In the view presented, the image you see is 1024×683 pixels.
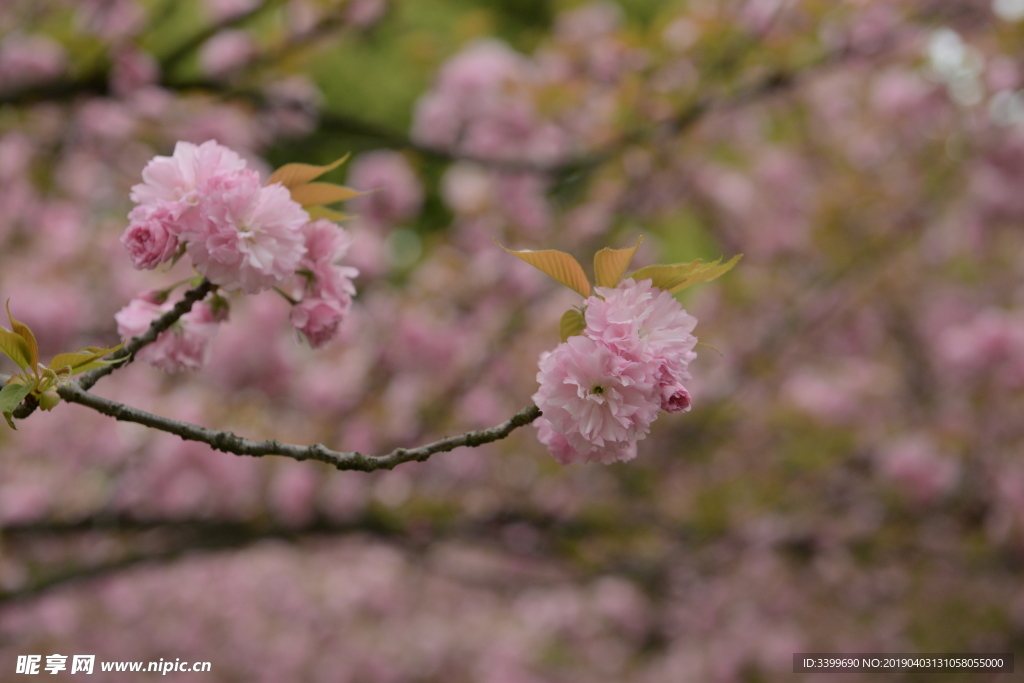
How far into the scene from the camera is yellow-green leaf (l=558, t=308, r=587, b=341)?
2.24ft

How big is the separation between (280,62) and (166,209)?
1690mm

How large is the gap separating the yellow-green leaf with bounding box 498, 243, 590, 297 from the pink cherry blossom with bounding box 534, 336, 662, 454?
0.07 meters

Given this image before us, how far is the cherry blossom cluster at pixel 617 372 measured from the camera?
61cm

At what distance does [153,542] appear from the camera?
2.60 meters

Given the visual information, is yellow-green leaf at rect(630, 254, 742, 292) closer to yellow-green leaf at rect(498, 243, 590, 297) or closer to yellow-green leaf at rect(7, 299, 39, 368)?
yellow-green leaf at rect(498, 243, 590, 297)

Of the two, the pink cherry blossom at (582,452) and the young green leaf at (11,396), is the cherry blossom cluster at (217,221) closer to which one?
the young green leaf at (11,396)

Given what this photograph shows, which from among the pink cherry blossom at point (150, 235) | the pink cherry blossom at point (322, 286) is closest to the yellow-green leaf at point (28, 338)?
the pink cherry blossom at point (150, 235)

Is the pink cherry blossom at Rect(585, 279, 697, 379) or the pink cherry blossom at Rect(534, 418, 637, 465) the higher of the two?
the pink cherry blossom at Rect(585, 279, 697, 379)

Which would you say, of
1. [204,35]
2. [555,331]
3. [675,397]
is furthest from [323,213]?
[555,331]

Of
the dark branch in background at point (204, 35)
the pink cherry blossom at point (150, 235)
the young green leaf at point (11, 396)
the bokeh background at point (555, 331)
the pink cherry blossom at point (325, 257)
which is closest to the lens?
the young green leaf at point (11, 396)

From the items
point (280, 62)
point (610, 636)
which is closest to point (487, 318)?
point (280, 62)

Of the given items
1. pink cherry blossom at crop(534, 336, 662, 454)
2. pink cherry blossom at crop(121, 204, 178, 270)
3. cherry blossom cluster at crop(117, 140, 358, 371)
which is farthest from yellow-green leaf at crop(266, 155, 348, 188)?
pink cherry blossom at crop(534, 336, 662, 454)

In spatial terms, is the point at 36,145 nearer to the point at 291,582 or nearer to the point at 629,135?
the point at 629,135

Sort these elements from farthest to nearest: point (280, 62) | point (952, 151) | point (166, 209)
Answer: point (952, 151) < point (280, 62) < point (166, 209)
